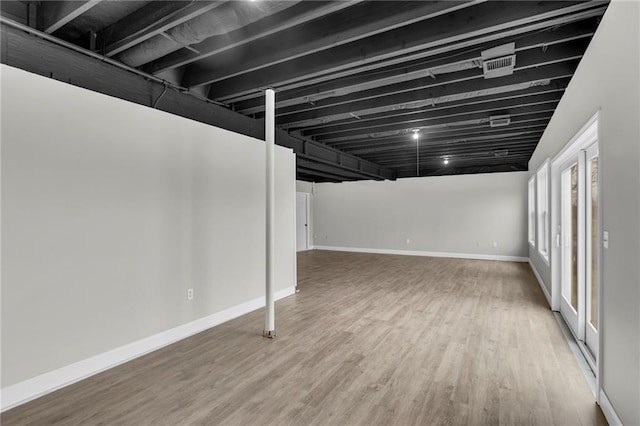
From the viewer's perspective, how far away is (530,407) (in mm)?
2207

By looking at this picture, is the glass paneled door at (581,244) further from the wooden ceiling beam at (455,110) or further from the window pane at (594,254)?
the wooden ceiling beam at (455,110)

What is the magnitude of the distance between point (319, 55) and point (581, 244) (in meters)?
3.24

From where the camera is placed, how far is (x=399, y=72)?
3340mm

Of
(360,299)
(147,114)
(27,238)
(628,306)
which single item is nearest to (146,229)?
(27,238)

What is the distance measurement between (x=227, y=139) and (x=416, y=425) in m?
3.42

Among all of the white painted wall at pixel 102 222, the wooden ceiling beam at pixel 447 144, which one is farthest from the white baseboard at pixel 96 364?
the wooden ceiling beam at pixel 447 144

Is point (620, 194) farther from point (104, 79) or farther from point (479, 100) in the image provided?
point (104, 79)

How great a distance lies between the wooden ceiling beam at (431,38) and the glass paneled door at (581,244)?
1.26m

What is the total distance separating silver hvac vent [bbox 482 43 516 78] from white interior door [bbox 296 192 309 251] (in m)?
8.21

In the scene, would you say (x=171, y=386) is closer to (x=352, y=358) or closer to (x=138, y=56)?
(x=352, y=358)

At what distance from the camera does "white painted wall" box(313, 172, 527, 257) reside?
8758mm

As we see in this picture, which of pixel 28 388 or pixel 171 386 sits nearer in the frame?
pixel 28 388

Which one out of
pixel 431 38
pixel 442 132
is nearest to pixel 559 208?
pixel 442 132

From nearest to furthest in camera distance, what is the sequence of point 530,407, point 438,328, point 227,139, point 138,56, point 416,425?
point 416,425 < point 530,407 < point 138,56 < point 438,328 < point 227,139
